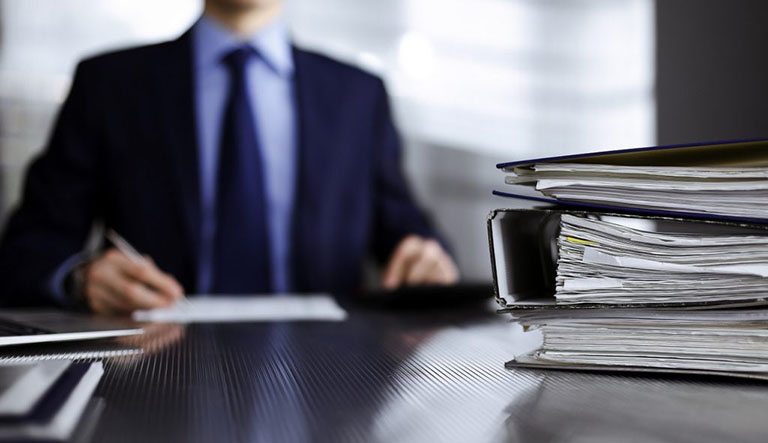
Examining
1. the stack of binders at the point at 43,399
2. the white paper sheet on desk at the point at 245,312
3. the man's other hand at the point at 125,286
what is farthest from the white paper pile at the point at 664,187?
the man's other hand at the point at 125,286

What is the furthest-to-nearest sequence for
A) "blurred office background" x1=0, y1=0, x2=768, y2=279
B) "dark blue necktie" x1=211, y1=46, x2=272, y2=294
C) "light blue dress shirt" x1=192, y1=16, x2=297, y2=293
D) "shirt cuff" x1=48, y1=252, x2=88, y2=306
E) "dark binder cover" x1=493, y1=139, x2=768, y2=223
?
1. "blurred office background" x1=0, y1=0, x2=768, y2=279
2. "light blue dress shirt" x1=192, y1=16, x2=297, y2=293
3. "dark blue necktie" x1=211, y1=46, x2=272, y2=294
4. "shirt cuff" x1=48, y1=252, x2=88, y2=306
5. "dark binder cover" x1=493, y1=139, x2=768, y2=223

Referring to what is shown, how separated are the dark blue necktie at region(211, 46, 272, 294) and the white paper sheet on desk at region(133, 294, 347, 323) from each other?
542mm

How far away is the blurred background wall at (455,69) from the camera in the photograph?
2004mm

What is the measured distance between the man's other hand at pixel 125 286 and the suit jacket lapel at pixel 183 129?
23.9 inches

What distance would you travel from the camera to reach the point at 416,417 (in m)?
0.39

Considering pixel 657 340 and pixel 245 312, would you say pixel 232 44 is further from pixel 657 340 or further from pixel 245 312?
pixel 657 340

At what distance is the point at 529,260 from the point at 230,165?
1.23 meters

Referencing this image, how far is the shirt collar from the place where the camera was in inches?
73.0

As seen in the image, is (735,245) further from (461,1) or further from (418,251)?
(461,1)

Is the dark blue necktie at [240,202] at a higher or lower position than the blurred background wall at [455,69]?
lower

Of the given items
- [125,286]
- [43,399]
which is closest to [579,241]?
[43,399]

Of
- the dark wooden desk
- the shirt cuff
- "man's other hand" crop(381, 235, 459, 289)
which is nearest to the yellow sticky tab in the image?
the dark wooden desk

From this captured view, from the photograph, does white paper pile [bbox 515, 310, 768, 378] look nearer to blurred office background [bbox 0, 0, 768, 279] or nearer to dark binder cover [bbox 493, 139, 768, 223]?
dark binder cover [bbox 493, 139, 768, 223]

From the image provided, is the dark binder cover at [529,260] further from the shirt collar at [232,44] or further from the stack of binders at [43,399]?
the shirt collar at [232,44]
